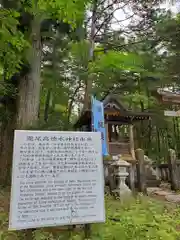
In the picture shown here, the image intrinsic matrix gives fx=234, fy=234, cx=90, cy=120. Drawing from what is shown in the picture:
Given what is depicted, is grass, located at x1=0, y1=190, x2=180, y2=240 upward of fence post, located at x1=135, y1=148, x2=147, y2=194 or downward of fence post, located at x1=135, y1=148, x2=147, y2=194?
downward

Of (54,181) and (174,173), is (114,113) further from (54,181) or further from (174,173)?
(54,181)

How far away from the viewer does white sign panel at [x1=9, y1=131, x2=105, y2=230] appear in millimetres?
2900

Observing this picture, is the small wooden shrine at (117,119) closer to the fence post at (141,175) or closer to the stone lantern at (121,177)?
the fence post at (141,175)

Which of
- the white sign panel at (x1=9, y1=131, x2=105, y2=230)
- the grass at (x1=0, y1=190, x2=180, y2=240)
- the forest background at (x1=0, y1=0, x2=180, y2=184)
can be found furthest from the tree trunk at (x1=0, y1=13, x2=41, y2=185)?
the white sign panel at (x1=9, y1=131, x2=105, y2=230)

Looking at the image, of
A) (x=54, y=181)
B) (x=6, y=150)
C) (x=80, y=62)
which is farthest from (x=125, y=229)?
(x=80, y=62)

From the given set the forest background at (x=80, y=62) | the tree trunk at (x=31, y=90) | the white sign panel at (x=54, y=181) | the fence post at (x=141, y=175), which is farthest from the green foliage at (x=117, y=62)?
the white sign panel at (x=54, y=181)

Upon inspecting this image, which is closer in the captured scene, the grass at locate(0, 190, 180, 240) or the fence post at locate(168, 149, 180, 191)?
the grass at locate(0, 190, 180, 240)

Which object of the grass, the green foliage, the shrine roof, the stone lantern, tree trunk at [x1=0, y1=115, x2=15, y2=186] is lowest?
the grass

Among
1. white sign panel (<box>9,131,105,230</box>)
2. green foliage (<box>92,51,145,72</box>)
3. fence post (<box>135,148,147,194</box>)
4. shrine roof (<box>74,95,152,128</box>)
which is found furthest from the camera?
shrine roof (<box>74,95,152,128</box>)

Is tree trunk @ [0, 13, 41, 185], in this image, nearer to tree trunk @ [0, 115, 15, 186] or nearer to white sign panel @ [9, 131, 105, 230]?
tree trunk @ [0, 115, 15, 186]

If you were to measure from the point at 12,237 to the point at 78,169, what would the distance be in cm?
155

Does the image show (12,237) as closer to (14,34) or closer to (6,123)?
(14,34)

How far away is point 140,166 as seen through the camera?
6.73 m

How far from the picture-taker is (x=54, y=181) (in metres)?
3.07
